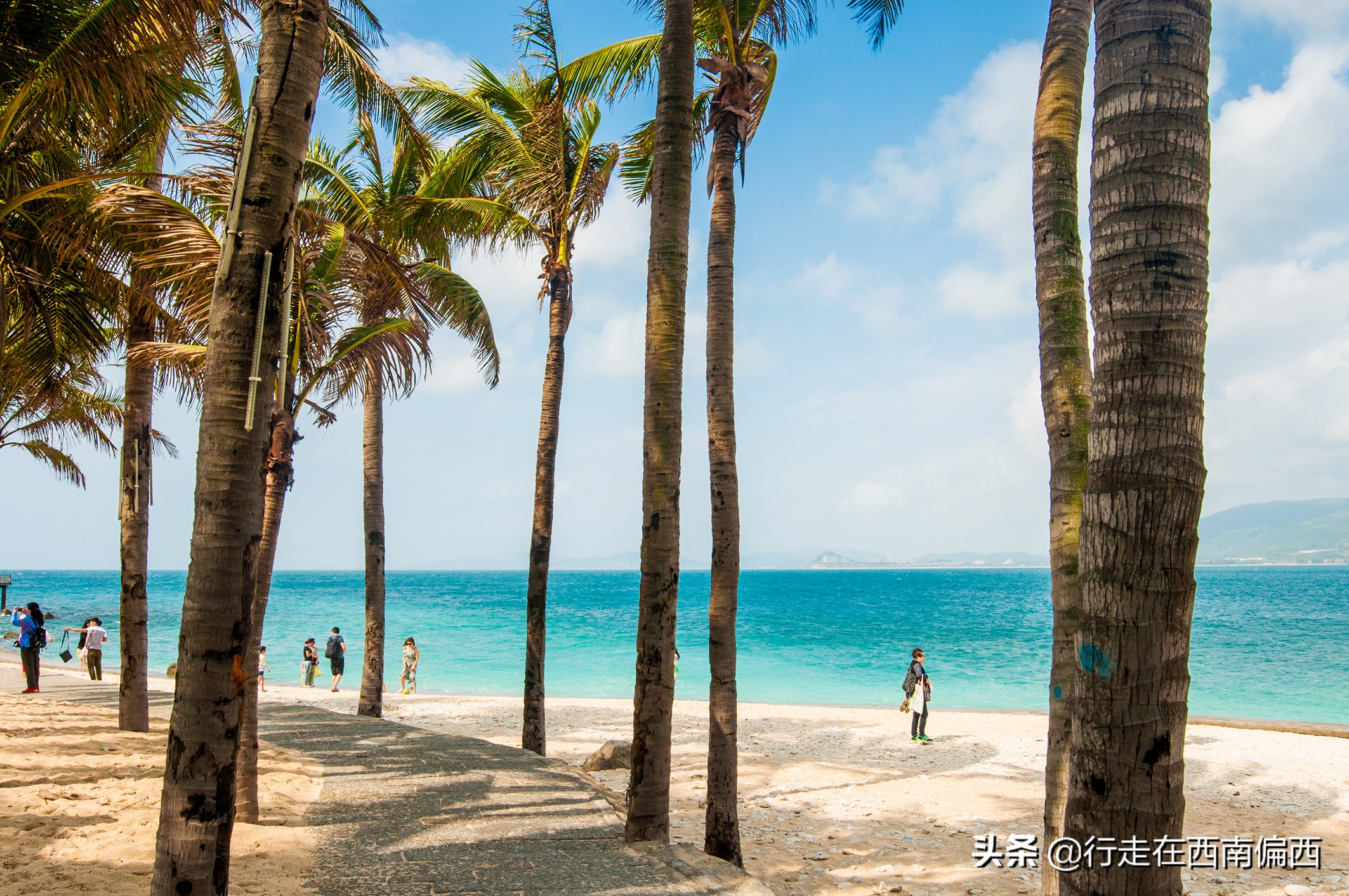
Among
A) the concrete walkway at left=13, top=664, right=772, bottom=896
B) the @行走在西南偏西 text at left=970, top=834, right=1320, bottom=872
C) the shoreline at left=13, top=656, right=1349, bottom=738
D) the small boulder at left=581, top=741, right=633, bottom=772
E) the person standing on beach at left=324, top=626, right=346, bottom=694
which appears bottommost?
the shoreline at left=13, top=656, right=1349, bottom=738

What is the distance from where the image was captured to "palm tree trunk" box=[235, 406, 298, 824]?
6480mm

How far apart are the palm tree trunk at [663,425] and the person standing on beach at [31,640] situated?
15.2 m

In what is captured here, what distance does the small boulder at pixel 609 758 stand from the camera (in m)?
12.3

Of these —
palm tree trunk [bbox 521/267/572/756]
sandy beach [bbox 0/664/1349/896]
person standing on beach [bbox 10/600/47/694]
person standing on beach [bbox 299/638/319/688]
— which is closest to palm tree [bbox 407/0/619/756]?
palm tree trunk [bbox 521/267/572/756]

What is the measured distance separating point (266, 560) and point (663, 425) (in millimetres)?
3786

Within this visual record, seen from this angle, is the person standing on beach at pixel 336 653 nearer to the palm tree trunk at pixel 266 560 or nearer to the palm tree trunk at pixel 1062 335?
the palm tree trunk at pixel 266 560

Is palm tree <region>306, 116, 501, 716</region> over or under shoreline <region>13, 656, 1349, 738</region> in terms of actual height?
over

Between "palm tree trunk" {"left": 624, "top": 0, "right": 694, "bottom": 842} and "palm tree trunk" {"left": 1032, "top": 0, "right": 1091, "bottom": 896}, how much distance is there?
8.89 feet

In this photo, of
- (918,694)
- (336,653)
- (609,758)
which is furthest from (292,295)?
(336,653)

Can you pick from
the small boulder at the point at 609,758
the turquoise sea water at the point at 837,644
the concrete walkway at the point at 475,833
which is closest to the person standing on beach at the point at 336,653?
the turquoise sea water at the point at 837,644

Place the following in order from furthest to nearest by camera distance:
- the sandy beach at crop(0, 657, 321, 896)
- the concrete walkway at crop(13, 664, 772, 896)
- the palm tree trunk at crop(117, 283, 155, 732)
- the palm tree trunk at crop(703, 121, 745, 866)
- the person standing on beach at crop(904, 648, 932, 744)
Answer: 1. the person standing on beach at crop(904, 648, 932, 744)
2. the palm tree trunk at crop(117, 283, 155, 732)
3. the palm tree trunk at crop(703, 121, 745, 866)
4. the concrete walkway at crop(13, 664, 772, 896)
5. the sandy beach at crop(0, 657, 321, 896)

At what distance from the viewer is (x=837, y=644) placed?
1866 inches

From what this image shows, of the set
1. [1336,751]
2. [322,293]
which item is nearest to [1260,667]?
[1336,751]

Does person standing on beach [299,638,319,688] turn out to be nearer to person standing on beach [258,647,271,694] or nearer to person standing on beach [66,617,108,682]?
person standing on beach [258,647,271,694]
